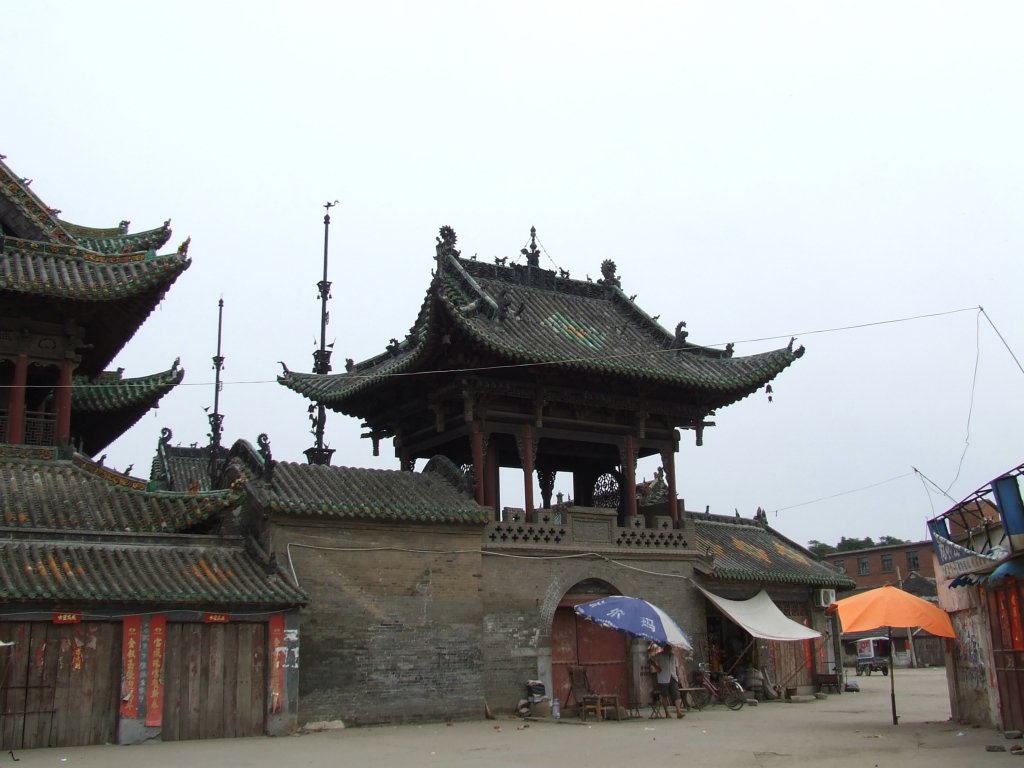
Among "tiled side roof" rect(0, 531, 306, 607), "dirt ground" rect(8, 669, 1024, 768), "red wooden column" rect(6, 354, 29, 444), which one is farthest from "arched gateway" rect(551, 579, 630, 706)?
"red wooden column" rect(6, 354, 29, 444)

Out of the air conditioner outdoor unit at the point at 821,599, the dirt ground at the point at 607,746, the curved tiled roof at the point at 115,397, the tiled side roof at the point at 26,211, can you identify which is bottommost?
the dirt ground at the point at 607,746

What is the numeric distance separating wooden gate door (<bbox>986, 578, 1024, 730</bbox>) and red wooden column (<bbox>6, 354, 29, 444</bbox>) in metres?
14.6

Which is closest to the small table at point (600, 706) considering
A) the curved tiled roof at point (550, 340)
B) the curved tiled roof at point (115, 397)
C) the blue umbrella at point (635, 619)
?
the blue umbrella at point (635, 619)

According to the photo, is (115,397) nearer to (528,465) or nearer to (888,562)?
(528,465)

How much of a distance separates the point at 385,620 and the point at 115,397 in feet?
22.5

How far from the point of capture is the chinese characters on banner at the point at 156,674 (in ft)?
44.8

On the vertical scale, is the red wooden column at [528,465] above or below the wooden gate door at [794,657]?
above

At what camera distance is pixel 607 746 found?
43.3ft

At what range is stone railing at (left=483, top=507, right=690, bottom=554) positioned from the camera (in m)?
18.3

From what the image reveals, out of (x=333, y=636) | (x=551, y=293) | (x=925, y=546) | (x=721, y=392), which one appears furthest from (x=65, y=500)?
(x=925, y=546)

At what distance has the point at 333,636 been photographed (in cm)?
1587

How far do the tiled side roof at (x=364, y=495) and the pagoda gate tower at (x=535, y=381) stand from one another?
93 centimetres

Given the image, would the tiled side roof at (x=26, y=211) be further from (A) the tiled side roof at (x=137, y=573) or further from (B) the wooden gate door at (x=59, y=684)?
(B) the wooden gate door at (x=59, y=684)

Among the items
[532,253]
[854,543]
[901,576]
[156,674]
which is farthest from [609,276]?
[854,543]
